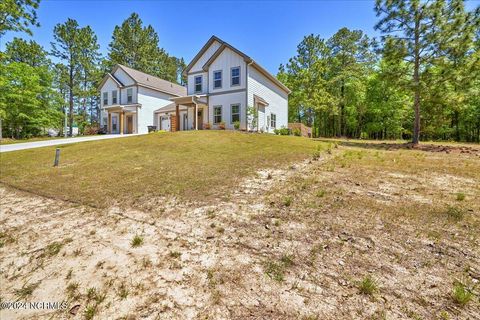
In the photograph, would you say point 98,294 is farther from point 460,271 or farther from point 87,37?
point 87,37

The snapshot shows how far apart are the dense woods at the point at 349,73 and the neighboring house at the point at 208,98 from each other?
27.7 ft

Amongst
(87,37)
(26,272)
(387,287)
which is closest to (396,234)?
(387,287)

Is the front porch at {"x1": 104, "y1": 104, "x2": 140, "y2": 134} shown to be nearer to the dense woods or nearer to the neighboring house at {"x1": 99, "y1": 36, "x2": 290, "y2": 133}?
the neighboring house at {"x1": 99, "y1": 36, "x2": 290, "y2": 133}

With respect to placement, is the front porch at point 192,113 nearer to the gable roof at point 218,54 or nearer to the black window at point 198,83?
the black window at point 198,83

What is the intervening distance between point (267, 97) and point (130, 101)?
16.0 metres

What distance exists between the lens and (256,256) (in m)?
3.15

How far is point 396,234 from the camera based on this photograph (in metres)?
3.45

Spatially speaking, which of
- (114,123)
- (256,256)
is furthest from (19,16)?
(114,123)

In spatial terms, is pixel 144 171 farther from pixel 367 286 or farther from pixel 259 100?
pixel 259 100

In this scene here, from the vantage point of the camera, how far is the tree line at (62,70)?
2829 centimetres

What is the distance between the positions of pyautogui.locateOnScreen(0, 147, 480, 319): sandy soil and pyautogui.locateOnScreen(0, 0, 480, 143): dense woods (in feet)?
35.8

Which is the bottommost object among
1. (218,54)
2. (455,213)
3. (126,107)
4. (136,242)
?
(136,242)

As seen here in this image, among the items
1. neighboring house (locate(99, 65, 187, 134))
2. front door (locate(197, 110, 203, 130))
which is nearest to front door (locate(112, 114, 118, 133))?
neighboring house (locate(99, 65, 187, 134))

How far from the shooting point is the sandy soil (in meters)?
2.38
